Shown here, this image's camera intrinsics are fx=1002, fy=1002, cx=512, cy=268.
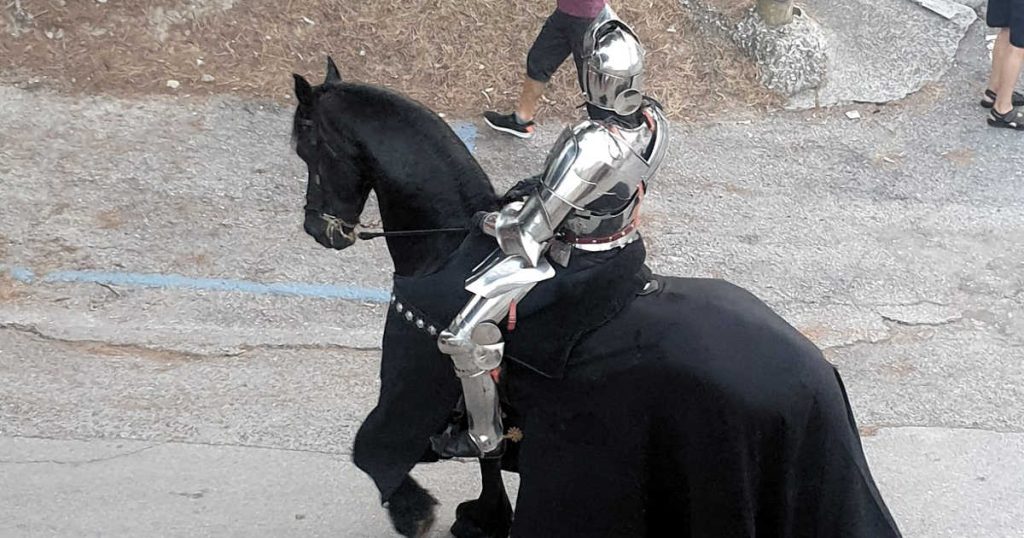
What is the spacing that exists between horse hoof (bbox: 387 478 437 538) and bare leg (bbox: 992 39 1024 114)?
485cm

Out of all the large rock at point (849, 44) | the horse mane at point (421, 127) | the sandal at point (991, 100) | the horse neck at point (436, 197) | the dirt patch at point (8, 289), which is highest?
the horse mane at point (421, 127)

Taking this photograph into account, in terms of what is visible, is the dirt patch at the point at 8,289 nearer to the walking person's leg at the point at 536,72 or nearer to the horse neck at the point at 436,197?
the horse neck at the point at 436,197

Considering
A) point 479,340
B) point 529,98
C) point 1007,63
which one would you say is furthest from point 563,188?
point 1007,63

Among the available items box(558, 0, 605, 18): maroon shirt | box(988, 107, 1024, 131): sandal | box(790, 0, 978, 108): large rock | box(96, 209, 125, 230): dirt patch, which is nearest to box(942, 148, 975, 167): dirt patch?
box(988, 107, 1024, 131): sandal

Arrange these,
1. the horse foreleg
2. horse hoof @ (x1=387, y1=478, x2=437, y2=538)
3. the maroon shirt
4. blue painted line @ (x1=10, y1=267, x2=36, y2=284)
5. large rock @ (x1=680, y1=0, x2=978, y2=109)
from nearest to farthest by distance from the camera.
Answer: horse hoof @ (x1=387, y1=478, x2=437, y2=538) < the horse foreleg < blue painted line @ (x1=10, y1=267, x2=36, y2=284) < the maroon shirt < large rock @ (x1=680, y1=0, x2=978, y2=109)

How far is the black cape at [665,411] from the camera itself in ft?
7.85

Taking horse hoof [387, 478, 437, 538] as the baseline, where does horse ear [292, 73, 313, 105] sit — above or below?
above

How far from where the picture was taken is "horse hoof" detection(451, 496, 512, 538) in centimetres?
328

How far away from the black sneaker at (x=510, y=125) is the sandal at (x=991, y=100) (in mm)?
3004

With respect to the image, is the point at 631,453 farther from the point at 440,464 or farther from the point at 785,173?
the point at 785,173

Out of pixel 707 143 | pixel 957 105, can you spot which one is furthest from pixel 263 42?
pixel 957 105

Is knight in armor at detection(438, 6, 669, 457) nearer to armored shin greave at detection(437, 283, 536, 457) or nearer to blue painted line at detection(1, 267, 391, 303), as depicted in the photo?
armored shin greave at detection(437, 283, 536, 457)

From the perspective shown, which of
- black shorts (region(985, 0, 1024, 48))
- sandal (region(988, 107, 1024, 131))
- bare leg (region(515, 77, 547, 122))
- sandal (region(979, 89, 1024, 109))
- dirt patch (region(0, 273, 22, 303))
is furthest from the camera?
sandal (region(979, 89, 1024, 109))

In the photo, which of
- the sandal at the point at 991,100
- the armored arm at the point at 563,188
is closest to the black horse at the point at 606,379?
the armored arm at the point at 563,188
